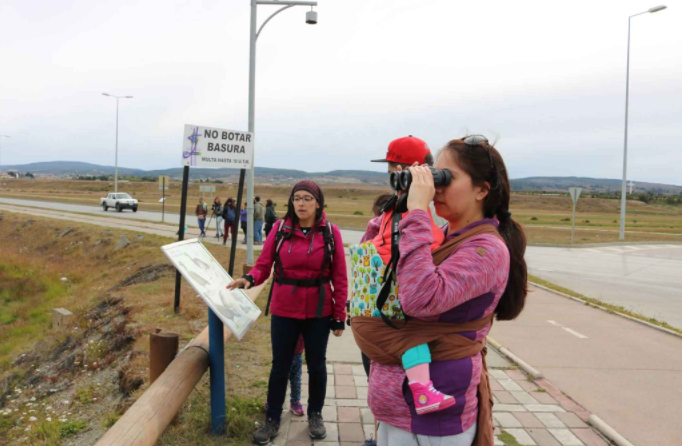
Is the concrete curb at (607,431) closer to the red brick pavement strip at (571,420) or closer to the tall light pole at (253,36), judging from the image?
the red brick pavement strip at (571,420)

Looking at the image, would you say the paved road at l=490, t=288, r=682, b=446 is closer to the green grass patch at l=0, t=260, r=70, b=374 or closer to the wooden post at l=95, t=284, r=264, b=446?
the wooden post at l=95, t=284, r=264, b=446

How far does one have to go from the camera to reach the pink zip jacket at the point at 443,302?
1759mm

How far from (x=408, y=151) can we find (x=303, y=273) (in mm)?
1220

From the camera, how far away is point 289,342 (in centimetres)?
369

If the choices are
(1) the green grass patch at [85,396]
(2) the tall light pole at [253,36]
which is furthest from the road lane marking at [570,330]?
(2) the tall light pole at [253,36]

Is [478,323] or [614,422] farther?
[614,422]

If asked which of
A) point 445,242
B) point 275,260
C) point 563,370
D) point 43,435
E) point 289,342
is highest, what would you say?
point 445,242

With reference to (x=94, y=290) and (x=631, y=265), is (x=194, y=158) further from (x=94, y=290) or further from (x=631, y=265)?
(x=631, y=265)

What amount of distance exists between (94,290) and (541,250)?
16058 millimetres

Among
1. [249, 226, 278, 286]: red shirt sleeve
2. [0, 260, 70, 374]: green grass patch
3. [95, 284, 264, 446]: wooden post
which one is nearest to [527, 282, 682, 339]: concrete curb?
[249, 226, 278, 286]: red shirt sleeve

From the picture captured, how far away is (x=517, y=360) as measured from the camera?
5.78 m

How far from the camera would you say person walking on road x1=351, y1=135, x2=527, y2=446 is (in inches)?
70.1

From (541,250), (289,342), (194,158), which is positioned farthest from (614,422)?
(541,250)

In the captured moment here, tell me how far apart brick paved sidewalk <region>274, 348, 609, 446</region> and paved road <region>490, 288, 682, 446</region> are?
0.27 meters
